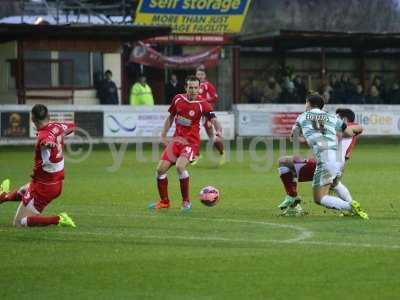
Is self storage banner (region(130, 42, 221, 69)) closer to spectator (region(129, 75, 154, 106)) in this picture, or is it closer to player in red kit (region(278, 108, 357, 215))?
spectator (region(129, 75, 154, 106))

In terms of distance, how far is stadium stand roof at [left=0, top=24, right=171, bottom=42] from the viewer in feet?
118

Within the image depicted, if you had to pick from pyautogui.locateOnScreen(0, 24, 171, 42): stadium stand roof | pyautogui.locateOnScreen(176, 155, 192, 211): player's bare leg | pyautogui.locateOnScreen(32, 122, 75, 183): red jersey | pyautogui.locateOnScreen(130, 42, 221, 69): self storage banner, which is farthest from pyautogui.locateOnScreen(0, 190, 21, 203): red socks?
pyautogui.locateOnScreen(130, 42, 221, 69): self storage banner

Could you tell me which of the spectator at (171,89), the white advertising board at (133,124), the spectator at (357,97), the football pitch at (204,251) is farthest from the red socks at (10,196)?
the spectator at (357,97)

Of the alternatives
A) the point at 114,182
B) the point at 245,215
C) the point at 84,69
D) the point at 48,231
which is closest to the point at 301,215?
the point at 245,215

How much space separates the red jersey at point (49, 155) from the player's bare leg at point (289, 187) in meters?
3.24

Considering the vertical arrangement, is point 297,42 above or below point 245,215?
above

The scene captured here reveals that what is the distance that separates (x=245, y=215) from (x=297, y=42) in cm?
3009

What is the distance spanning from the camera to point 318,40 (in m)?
42.8

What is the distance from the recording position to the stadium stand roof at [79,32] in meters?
36.1

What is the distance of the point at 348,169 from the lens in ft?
82.9

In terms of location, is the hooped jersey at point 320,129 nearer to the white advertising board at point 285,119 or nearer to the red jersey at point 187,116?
the red jersey at point 187,116

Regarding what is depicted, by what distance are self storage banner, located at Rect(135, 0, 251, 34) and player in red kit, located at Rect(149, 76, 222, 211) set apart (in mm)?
25967

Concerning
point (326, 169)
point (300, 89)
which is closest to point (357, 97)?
point (300, 89)

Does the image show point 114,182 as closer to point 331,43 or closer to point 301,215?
point 301,215
